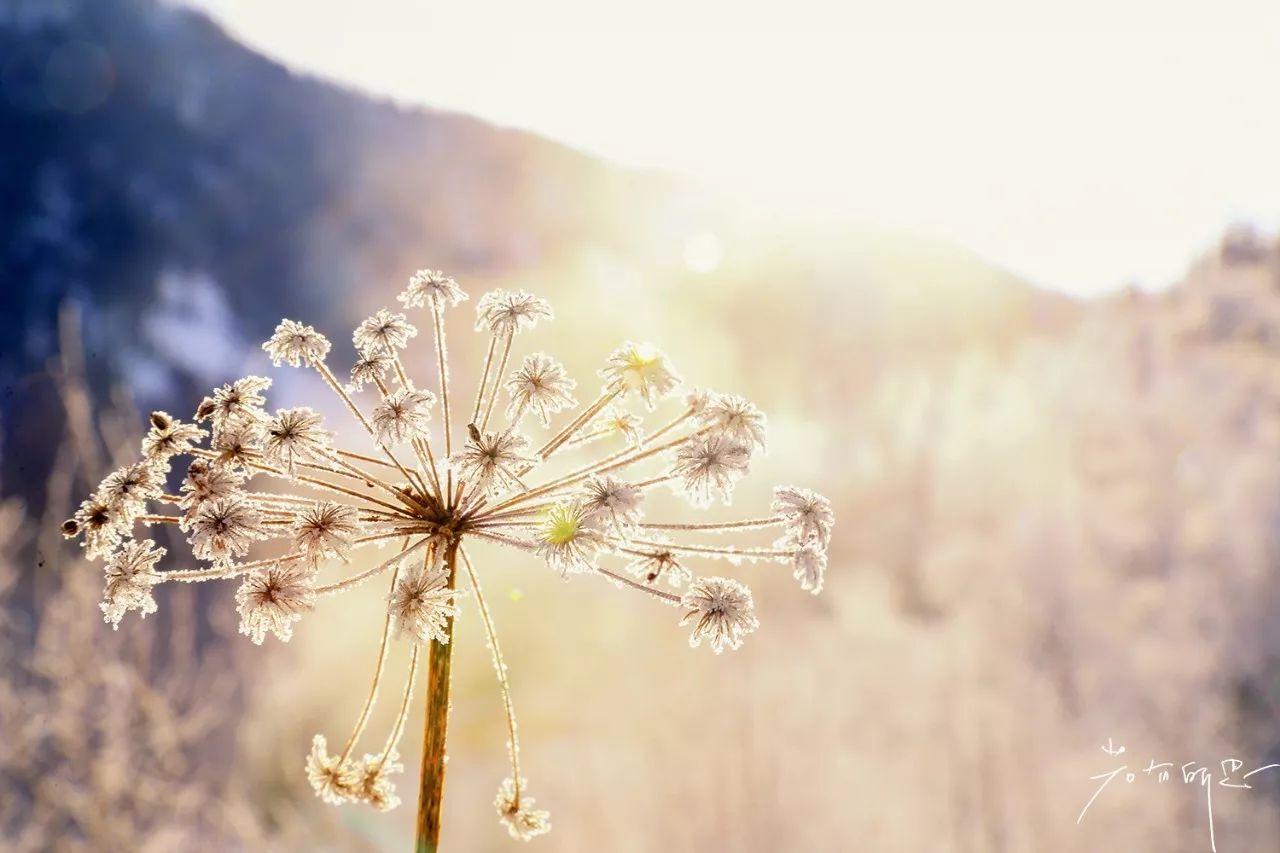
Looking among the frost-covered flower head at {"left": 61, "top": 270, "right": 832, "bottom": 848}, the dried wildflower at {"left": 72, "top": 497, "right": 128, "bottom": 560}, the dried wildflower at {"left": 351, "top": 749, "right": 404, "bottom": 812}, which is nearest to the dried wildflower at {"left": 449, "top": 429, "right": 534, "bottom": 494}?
the frost-covered flower head at {"left": 61, "top": 270, "right": 832, "bottom": 848}

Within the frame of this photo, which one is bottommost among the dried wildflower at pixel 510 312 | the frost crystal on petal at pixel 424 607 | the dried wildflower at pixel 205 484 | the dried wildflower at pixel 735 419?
the frost crystal on petal at pixel 424 607

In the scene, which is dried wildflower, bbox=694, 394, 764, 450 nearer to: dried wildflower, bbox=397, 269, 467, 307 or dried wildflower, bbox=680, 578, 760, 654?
dried wildflower, bbox=680, 578, 760, 654

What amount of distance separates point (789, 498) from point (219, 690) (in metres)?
18.3

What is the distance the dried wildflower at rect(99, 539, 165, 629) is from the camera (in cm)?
249

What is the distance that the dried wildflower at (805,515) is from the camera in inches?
109

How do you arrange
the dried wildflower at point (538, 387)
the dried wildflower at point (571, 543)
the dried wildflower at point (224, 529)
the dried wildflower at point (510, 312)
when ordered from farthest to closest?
the dried wildflower at point (510, 312) < the dried wildflower at point (538, 387) < the dried wildflower at point (224, 529) < the dried wildflower at point (571, 543)

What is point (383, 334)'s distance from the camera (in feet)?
9.12

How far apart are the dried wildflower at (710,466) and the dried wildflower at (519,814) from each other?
987mm

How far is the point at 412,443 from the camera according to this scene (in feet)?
8.27

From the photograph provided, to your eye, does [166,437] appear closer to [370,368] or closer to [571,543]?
[370,368]

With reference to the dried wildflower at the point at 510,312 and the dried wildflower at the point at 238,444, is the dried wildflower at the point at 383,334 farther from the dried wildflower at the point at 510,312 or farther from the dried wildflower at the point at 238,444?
the dried wildflower at the point at 238,444

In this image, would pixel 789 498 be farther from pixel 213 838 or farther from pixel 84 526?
pixel 213 838

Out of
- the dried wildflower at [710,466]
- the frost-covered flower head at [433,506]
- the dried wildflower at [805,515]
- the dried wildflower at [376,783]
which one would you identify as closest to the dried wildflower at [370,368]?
the frost-covered flower head at [433,506]

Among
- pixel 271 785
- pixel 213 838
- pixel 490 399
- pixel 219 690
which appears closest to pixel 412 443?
pixel 490 399
